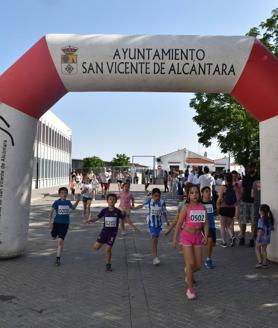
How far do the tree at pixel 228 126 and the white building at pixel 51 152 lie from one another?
13923 millimetres

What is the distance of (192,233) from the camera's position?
20.1ft

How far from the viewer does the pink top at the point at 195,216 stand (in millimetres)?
6171

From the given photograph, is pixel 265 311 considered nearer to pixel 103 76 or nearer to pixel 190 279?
pixel 190 279

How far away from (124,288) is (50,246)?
3.88 meters

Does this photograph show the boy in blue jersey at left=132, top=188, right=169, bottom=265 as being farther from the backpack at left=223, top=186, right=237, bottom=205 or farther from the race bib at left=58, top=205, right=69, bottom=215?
the backpack at left=223, top=186, right=237, bottom=205

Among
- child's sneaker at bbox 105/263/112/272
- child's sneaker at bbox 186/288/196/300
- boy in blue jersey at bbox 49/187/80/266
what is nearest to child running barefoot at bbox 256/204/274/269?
child's sneaker at bbox 186/288/196/300

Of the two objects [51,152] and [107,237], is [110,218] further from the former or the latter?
[51,152]

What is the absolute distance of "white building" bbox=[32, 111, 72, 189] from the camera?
37.8 m

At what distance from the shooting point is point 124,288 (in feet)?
21.1

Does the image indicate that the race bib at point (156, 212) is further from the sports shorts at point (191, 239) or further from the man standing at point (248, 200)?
the man standing at point (248, 200)

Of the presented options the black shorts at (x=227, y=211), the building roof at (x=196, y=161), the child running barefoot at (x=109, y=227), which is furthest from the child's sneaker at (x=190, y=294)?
the building roof at (x=196, y=161)

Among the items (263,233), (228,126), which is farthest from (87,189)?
(228,126)

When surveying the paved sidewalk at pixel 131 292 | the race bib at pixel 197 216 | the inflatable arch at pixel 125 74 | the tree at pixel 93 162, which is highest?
→ the tree at pixel 93 162

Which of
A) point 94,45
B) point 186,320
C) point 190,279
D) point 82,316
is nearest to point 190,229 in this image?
point 190,279
